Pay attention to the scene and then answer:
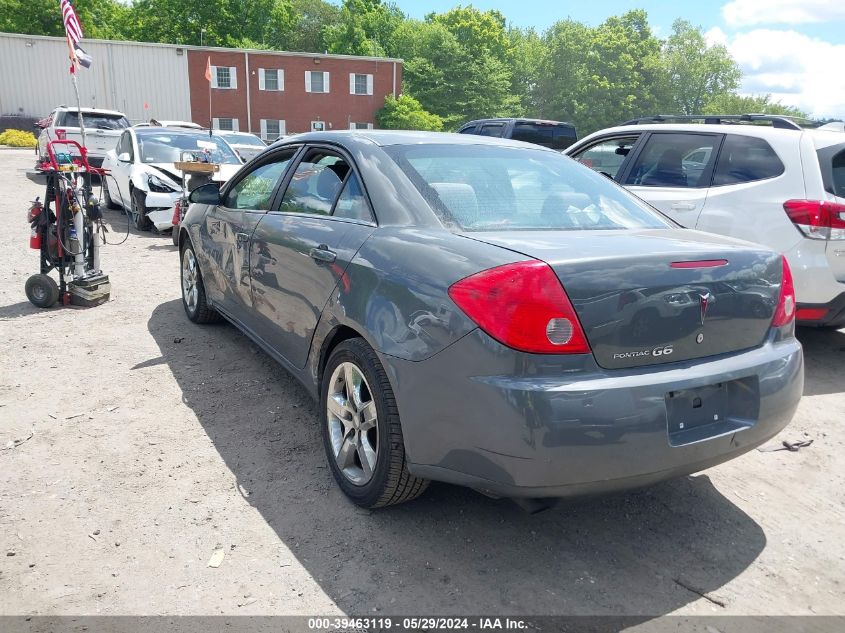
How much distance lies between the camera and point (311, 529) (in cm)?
289

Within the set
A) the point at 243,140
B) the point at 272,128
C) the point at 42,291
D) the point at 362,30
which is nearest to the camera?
the point at 42,291

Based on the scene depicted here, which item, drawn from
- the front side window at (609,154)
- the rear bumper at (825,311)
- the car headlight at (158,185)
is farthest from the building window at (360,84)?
the rear bumper at (825,311)

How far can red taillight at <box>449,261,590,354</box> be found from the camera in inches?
90.0

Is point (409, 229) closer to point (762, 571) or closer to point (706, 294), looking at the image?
point (706, 294)

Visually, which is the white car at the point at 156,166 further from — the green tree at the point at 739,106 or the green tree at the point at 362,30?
the green tree at the point at 739,106

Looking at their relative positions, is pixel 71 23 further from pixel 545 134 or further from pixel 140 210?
pixel 545 134

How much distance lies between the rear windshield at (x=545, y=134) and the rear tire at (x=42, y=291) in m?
9.47

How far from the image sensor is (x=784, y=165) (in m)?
4.99

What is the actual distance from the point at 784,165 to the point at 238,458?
4.41 meters

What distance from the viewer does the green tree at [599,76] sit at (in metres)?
72.2

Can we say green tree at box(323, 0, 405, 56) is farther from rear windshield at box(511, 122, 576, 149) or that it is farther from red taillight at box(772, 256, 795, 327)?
red taillight at box(772, 256, 795, 327)

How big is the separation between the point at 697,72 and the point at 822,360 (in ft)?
306

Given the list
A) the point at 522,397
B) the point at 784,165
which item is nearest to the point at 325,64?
the point at 784,165

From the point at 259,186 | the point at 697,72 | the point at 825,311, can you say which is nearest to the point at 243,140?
the point at 259,186
